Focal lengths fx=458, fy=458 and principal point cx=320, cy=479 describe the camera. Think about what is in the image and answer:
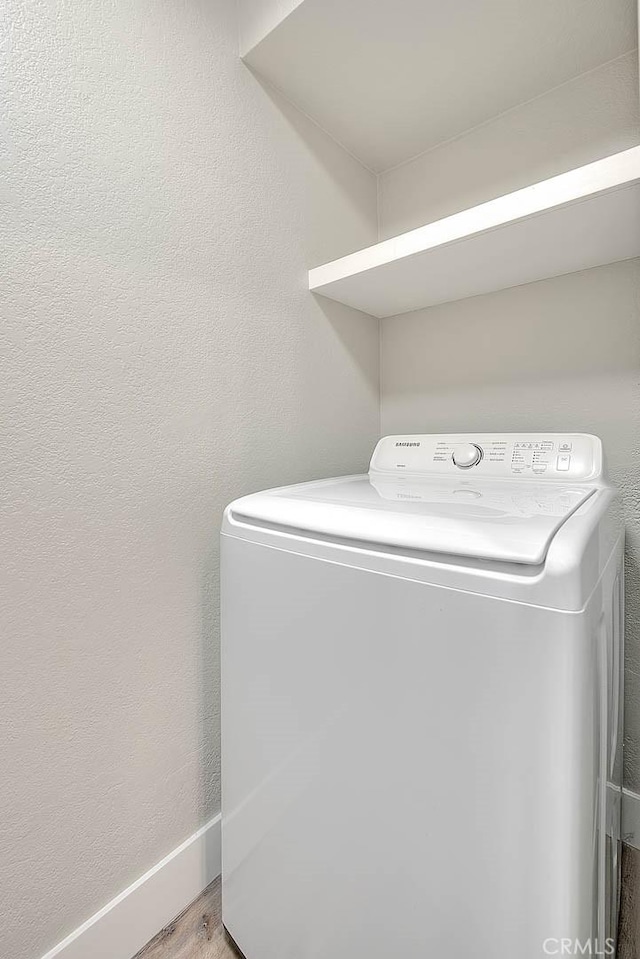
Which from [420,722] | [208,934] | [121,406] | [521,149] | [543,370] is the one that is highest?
[521,149]

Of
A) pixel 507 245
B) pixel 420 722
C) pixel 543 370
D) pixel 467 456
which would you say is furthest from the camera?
pixel 543 370

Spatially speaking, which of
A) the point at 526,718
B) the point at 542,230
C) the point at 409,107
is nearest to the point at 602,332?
the point at 542,230

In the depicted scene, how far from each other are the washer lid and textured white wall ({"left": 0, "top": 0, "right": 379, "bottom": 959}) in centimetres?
25

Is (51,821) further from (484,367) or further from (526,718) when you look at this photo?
(484,367)

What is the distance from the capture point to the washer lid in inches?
21.5

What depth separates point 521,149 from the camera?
130cm

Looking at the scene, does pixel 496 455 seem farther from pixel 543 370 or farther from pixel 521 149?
pixel 521 149

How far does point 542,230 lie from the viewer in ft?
3.23

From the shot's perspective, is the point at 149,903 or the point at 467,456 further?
the point at 467,456

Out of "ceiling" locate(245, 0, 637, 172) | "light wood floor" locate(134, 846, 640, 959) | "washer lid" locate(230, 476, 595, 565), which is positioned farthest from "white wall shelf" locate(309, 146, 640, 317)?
"light wood floor" locate(134, 846, 640, 959)

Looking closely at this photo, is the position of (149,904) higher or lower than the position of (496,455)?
lower

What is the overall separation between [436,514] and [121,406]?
0.63 m

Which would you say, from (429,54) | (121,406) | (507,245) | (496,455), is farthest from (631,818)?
(429,54)

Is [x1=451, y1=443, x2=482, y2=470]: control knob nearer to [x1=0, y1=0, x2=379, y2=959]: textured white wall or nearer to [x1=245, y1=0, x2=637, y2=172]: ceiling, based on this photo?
[x1=0, y1=0, x2=379, y2=959]: textured white wall
